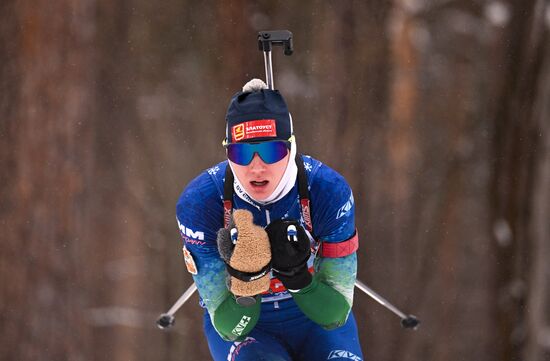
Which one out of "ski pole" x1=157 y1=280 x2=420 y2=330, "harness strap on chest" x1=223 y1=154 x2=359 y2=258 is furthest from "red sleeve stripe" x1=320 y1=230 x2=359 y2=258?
"ski pole" x1=157 y1=280 x2=420 y2=330

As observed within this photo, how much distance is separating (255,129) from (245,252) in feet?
1.39

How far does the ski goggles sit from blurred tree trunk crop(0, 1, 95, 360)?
7.04 ft

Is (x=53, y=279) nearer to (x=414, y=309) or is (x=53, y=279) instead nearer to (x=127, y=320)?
(x=127, y=320)

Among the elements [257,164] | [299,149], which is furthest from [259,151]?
[299,149]

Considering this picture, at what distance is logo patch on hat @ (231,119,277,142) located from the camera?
236 cm

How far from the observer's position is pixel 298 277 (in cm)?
237

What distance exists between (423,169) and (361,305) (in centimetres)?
95

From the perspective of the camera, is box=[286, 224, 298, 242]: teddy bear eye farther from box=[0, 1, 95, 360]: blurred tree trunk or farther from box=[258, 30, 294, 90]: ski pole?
box=[0, 1, 95, 360]: blurred tree trunk

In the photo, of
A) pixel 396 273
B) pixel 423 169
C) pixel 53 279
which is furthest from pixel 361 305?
pixel 53 279

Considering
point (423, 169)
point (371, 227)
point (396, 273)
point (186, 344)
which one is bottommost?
point (186, 344)

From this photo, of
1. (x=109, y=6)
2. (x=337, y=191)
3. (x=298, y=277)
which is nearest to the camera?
(x=298, y=277)

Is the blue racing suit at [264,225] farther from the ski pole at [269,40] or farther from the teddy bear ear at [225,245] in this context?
the ski pole at [269,40]

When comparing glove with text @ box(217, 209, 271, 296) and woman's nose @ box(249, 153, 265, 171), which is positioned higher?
woman's nose @ box(249, 153, 265, 171)

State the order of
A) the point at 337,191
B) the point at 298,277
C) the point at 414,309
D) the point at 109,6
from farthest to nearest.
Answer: the point at 414,309 → the point at 109,6 → the point at 337,191 → the point at 298,277
